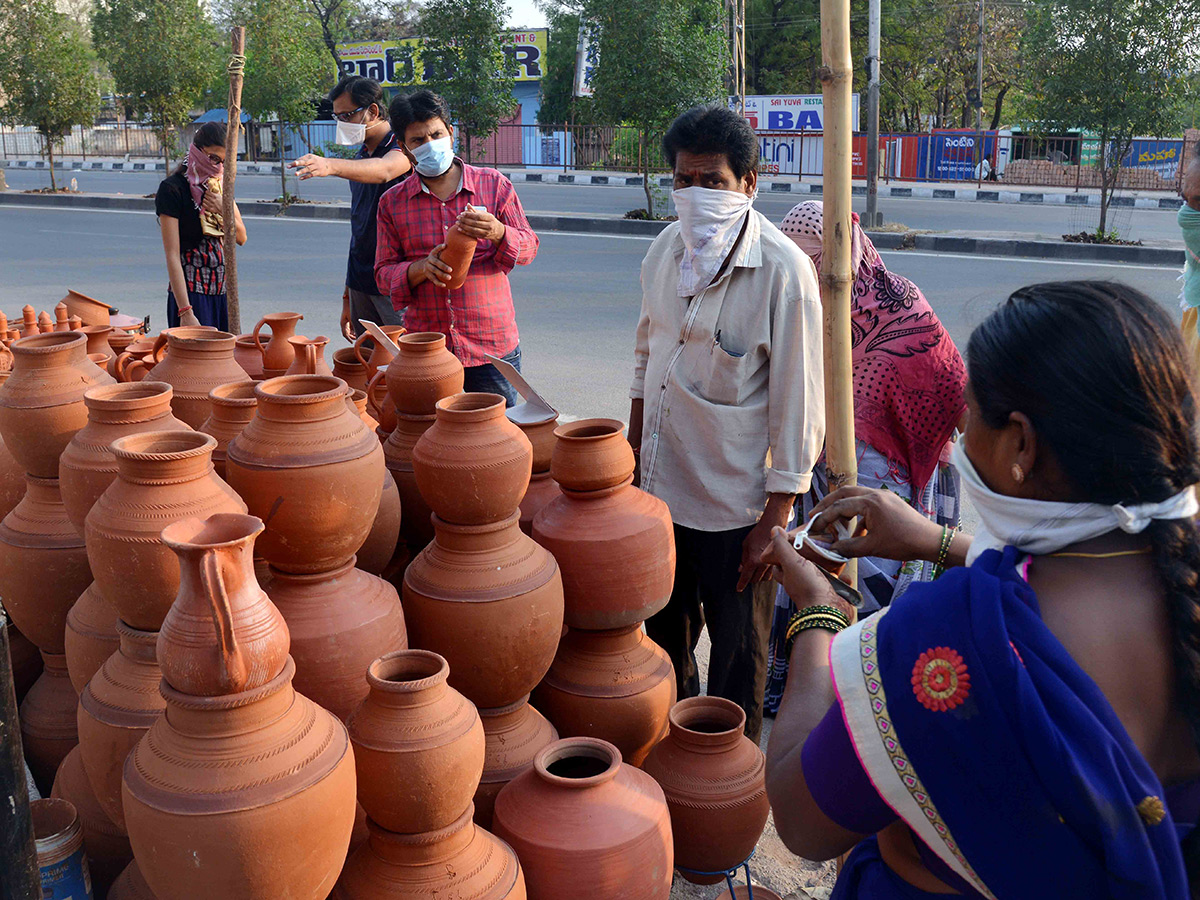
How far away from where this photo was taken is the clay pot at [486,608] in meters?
2.03

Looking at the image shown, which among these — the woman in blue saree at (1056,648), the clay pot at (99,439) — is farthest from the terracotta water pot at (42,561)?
the woman in blue saree at (1056,648)

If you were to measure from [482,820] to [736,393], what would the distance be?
3.87 ft

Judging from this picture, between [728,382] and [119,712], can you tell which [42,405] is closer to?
[119,712]

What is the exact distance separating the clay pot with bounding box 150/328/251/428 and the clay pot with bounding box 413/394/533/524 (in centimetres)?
58

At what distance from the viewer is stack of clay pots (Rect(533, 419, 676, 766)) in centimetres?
227

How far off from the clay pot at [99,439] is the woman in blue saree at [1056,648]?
133cm

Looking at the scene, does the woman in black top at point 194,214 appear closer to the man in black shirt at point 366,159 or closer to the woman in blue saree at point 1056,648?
the man in black shirt at point 366,159

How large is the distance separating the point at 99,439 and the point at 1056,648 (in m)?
1.64

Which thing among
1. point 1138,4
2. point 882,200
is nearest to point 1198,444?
point 1138,4

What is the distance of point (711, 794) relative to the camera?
221 centimetres

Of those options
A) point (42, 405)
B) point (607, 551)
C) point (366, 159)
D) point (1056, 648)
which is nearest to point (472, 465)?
point (607, 551)

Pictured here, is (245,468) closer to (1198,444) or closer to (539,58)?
(1198,444)

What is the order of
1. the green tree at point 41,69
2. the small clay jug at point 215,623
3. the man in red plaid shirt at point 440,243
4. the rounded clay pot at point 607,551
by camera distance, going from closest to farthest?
the small clay jug at point 215,623 → the rounded clay pot at point 607,551 → the man in red plaid shirt at point 440,243 → the green tree at point 41,69

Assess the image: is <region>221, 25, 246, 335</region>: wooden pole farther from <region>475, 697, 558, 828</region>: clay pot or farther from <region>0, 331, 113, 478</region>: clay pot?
<region>475, 697, 558, 828</region>: clay pot
